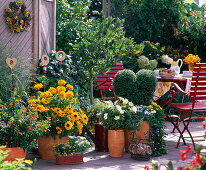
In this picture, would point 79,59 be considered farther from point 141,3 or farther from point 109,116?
point 141,3

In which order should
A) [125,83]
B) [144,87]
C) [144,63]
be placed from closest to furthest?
[144,87] < [125,83] < [144,63]

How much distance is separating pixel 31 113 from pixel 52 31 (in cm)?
263

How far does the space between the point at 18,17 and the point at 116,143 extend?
2626 millimetres

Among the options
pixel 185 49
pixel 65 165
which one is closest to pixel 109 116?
pixel 65 165

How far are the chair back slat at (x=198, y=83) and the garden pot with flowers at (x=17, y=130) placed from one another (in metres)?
2.07

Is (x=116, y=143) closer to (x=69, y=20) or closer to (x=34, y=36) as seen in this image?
(x=34, y=36)

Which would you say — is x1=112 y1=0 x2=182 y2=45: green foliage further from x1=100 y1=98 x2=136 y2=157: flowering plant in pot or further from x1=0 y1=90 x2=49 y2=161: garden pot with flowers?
x1=0 y1=90 x2=49 y2=161: garden pot with flowers

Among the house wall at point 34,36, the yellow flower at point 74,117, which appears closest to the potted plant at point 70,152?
the yellow flower at point 74,117

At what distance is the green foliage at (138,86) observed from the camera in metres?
4.91

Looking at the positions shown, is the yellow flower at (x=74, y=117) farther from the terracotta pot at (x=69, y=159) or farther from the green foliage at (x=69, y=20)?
the green foliage at (x=69, y=20)

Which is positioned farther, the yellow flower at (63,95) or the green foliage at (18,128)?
the yellow flower at (63,95)

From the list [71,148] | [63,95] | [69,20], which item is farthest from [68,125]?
[69,20]

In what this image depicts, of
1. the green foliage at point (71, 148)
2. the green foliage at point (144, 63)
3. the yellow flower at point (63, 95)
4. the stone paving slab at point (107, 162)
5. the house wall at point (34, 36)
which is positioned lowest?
the stone paving slab at point (107, 162)

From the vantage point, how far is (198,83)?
15.4ft
